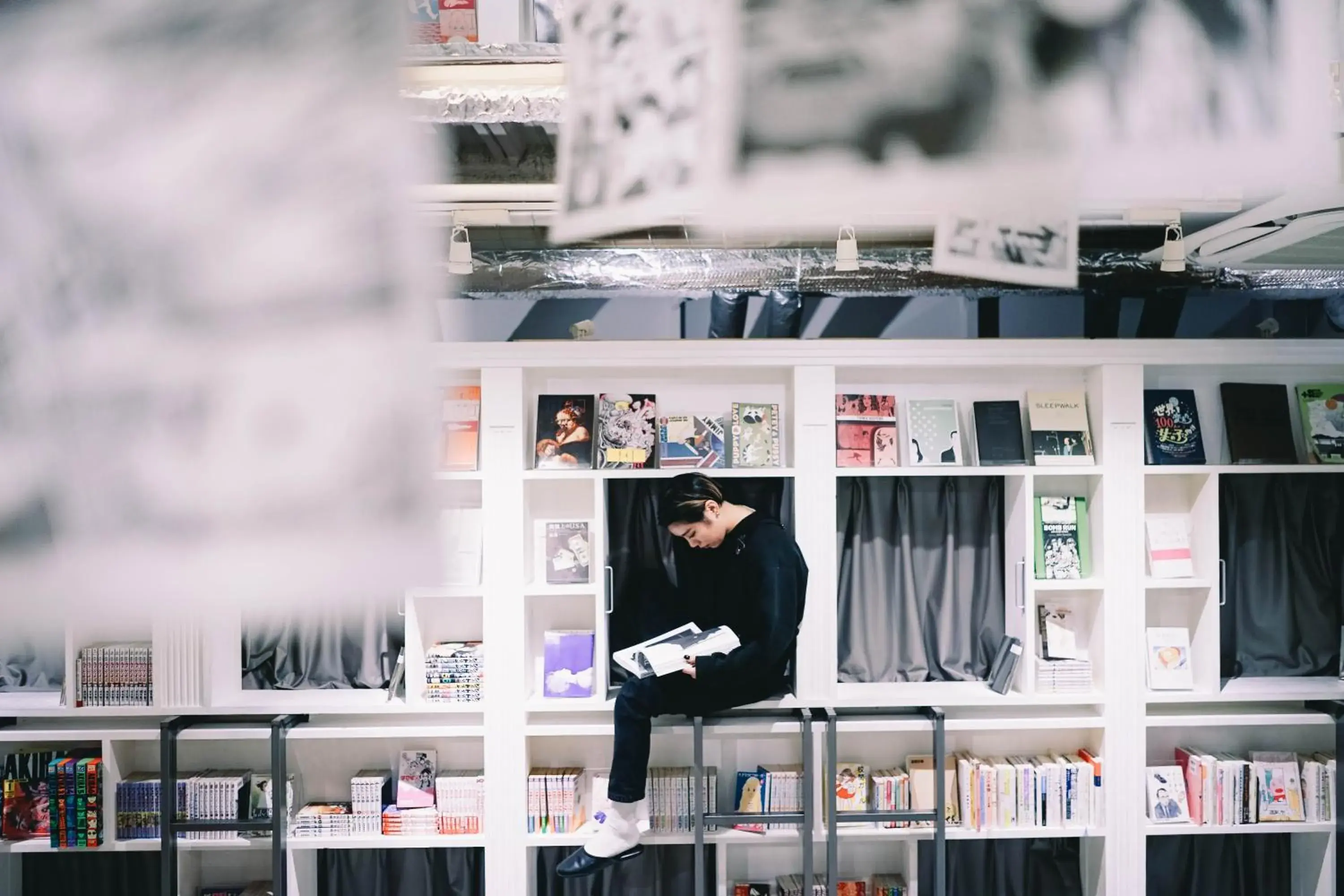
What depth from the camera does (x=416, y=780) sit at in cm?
317

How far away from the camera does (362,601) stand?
1.28ft

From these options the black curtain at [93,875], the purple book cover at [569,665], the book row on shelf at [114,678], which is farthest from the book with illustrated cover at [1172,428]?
the black curtain at [93,875]

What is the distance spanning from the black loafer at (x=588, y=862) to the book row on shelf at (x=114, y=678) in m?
1.70

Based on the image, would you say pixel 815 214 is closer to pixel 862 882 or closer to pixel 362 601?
pixel 362 601

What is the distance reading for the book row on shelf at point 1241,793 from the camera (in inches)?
123

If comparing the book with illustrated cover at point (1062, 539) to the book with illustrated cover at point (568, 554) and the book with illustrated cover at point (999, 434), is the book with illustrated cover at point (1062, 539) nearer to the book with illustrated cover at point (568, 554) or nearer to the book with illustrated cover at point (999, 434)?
the book with illustrated cover at point (999, 434)

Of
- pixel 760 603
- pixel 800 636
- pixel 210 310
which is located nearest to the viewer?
pixel 210 310

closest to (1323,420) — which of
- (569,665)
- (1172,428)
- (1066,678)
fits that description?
(1172,428)

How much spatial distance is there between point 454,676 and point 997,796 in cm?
218

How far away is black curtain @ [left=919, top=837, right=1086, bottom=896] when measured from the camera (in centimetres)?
329

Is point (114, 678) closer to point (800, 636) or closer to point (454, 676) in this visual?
point (454, 676)

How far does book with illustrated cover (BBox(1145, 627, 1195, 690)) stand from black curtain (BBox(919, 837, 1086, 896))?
2.50ft

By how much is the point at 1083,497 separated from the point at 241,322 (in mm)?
3433

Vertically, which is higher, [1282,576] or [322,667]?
[1282,576]
